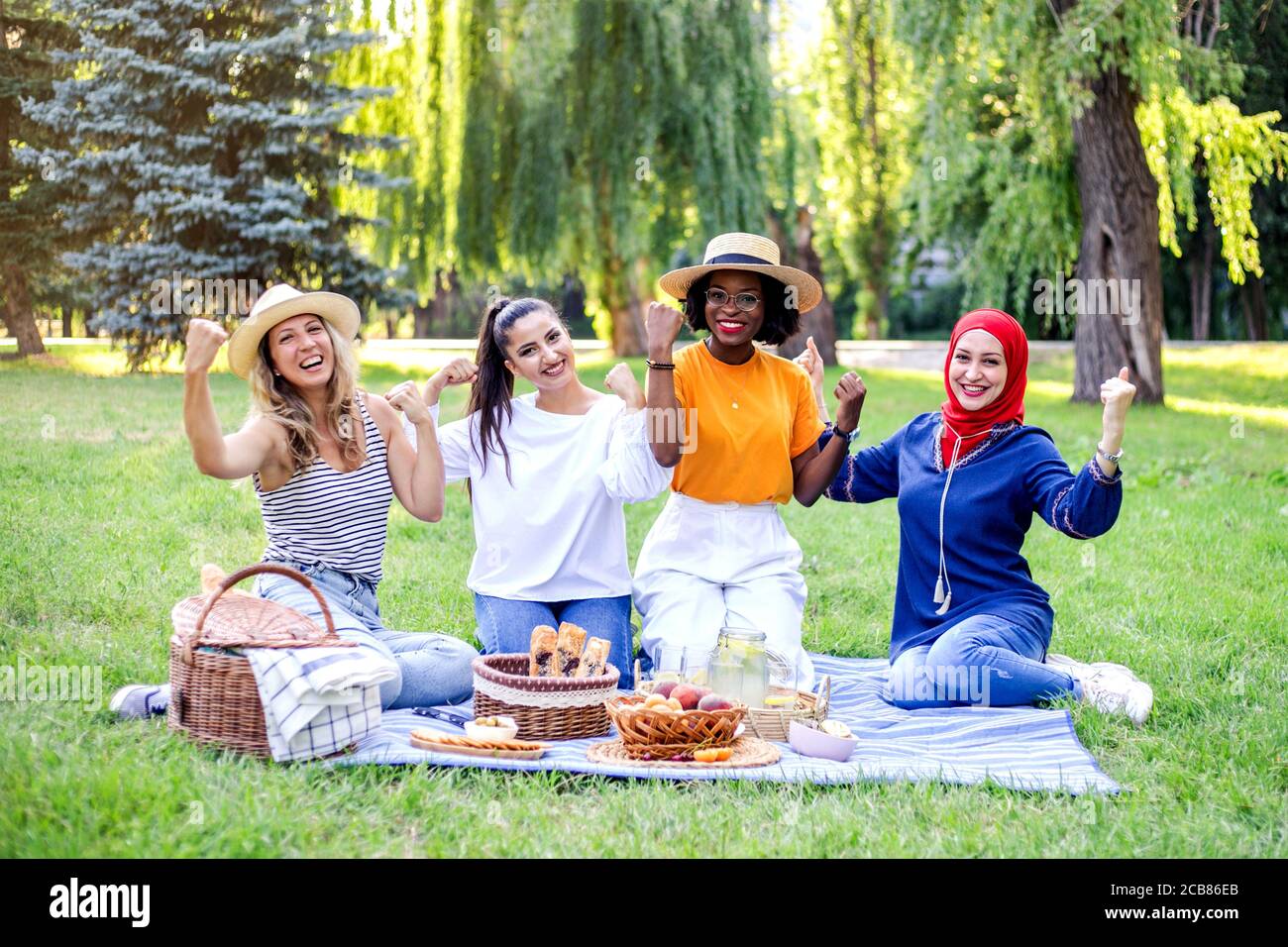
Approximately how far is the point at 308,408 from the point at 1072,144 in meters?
10.8

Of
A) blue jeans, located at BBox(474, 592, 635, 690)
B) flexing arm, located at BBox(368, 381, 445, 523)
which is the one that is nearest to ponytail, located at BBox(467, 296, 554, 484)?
flexing arm, located at BBox(368, 381, 445, 523)

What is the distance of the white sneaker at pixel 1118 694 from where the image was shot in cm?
408

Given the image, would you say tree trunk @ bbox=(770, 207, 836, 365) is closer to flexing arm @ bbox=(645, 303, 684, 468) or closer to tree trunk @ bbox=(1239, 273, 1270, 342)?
tree trunk @ bbox=(1239, 273, 1270, 342)

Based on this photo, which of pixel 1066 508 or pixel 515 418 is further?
pixel 515 418

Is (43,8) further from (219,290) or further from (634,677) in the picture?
(634,677)

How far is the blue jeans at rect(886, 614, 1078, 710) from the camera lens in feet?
13.7

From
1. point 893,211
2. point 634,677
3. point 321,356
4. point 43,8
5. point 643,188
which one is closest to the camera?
point 321,356

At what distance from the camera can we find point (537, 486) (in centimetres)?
454

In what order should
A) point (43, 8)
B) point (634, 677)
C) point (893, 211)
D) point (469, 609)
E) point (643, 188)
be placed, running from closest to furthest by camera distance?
1. point (634, 677)
2. point (469, 609)
3. point (43, 8)
4. point (643, 188)
5. point (893, 211)

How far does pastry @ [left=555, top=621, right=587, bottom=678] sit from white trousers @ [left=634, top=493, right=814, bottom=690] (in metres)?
0.53

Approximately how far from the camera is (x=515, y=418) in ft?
15.1

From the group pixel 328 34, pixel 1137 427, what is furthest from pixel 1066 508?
pixel 328 34

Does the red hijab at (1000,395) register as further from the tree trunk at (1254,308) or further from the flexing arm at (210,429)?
the tree trunk at (1254,308)

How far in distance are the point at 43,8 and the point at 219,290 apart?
4442 mm
